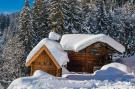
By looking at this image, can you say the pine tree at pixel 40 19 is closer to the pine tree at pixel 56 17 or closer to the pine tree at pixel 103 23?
the pine tree at pixel 56 17

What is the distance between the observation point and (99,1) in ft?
226

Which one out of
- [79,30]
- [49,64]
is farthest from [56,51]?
[79,30]

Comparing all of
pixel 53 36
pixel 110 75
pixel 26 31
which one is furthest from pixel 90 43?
pixel 26 31

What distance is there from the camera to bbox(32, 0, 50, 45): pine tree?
59228mm

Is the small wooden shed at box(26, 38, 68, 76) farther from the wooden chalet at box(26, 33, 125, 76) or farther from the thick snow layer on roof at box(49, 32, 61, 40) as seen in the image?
the thick snow layer on roof at box(49, 32, 61, 40)

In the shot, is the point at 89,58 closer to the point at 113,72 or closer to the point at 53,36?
the point at 53,36

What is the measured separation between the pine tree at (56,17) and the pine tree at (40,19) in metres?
2.26

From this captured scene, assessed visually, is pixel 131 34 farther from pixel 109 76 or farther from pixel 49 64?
pixel 109 76

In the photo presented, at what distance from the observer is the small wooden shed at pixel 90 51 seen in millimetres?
32094

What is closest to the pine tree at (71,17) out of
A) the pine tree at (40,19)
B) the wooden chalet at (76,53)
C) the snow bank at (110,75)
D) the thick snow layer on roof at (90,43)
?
the pine tree at (40,19)

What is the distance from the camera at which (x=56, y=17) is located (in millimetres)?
57531

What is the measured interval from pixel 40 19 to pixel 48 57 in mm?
29424

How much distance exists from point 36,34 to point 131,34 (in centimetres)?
2028

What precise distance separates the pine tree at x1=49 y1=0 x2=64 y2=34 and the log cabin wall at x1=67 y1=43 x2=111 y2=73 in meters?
22.3
